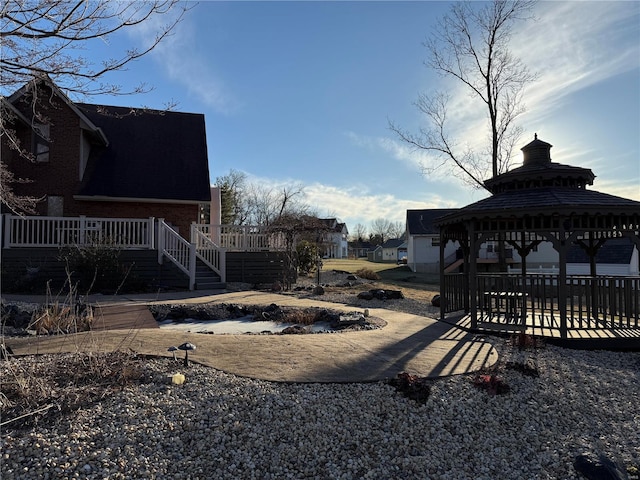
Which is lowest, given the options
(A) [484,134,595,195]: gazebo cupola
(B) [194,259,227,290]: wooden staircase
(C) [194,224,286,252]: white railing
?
(B) [194,259,227,290]: wooden staircase

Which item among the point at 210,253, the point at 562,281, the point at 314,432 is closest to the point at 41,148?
the point at 210,253

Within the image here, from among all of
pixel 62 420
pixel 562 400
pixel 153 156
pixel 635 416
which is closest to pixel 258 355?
pixel 62 420

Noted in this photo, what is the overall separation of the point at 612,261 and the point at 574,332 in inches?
850

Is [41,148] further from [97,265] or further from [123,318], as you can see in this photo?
[123,318]

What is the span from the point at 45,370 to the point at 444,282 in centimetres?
802

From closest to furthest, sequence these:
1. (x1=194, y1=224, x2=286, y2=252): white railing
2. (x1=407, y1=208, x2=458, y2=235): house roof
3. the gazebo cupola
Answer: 1. the gazebo cupola
2. (x1=194, y1=224, x2=286, y2=252): white railing
3. (x1=407, y1=208, x2=458, y2=235): house roof

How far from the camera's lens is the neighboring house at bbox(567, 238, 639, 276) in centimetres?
2462

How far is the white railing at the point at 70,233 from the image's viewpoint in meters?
13.0

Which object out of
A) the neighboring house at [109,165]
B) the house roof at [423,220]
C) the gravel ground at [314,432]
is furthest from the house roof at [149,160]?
the house roof at [423,220]

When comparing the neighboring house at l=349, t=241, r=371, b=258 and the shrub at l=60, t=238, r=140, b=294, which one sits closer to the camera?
the shrub at l=60, t=238, r=140, b=294

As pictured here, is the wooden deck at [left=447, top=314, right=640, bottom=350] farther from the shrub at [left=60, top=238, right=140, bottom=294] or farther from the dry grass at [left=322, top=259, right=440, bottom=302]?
the shrub at [left=60, top=238, right=140, bottom=294]

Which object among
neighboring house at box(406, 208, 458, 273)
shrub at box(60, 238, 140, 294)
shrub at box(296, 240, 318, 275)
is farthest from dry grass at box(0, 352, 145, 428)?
neighboring house at box(406, 208, 458, 273)

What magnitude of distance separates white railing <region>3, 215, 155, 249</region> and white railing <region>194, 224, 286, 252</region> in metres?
2.02

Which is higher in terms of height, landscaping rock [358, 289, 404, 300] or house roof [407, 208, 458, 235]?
house roof [407, 208, 458, 235]
